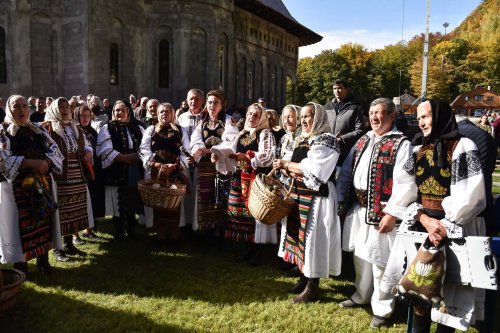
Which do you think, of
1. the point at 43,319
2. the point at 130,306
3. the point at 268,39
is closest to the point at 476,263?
the point at 130,306

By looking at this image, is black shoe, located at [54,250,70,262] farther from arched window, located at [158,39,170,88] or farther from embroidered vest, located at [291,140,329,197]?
arched window, located at [158,39,170,88]

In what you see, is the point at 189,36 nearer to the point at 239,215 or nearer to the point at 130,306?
the point at 239,215

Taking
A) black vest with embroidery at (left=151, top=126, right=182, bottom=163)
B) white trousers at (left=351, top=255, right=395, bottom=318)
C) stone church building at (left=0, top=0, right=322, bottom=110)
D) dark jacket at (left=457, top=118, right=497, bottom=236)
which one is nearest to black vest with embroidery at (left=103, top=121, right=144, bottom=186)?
black vest with embroidery at (left=151, top=126, right=182, bottom=163)

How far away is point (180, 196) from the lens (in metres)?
5.10

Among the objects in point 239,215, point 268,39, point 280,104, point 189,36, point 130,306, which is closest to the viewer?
point 130,306

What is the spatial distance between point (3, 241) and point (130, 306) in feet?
5.25

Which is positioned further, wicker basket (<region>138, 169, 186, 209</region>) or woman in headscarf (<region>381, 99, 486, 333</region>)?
wicker basket (<region>138, 169, 186, 209</region>)

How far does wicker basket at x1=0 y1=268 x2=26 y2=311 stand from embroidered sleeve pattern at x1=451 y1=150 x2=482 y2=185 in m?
3.69

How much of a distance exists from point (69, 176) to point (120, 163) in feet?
3.00

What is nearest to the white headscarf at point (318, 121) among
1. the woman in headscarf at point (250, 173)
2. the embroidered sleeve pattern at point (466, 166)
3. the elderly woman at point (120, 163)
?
the woman in headscarf at point (250, 173)

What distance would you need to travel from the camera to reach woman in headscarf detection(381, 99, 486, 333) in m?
2.77

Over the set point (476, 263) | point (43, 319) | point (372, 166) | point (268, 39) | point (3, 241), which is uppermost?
point (268, 39)

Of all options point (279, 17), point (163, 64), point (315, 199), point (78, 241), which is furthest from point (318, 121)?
point (279, 17)

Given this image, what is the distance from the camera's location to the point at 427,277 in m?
2.76
